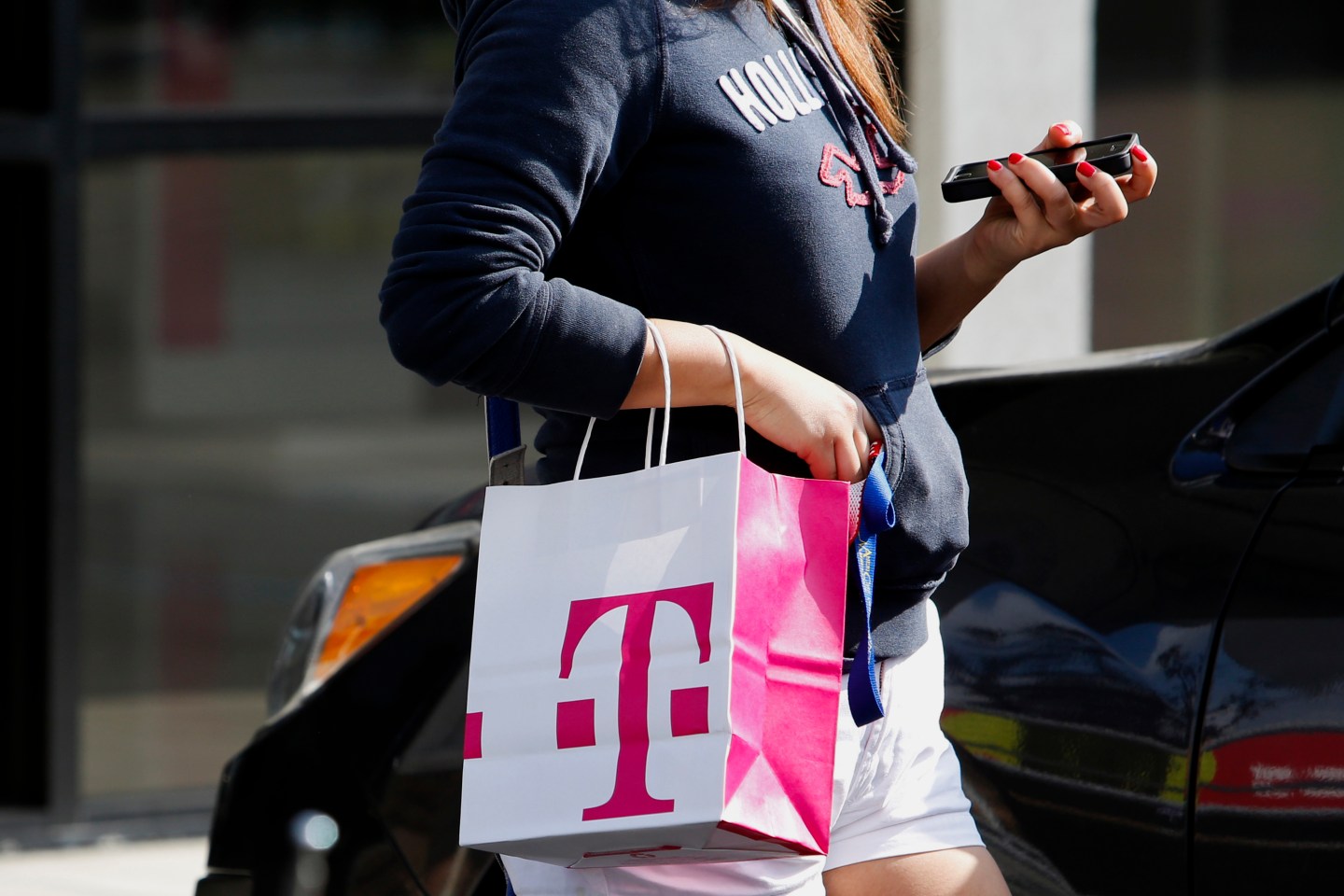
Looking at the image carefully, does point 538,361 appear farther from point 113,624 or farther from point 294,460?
point 294,460

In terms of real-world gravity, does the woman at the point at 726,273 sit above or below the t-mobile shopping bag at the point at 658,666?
above

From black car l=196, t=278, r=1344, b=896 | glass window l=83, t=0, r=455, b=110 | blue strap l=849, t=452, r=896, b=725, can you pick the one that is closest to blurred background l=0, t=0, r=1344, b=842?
glass window l=83, t=0, r=455, b=110

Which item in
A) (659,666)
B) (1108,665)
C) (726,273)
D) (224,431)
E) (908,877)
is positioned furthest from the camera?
(224,431)

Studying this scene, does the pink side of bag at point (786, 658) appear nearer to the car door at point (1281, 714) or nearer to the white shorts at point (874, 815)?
the white shorts at point (874, 815)

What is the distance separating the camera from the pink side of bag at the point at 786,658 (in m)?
1.19

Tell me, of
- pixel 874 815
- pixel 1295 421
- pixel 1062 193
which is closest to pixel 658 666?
pixel 874 815

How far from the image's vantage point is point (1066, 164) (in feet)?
4.78

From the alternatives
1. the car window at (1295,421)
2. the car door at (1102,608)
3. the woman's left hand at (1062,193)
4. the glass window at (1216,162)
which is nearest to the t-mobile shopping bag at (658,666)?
the woman's left hand at (1062,193)

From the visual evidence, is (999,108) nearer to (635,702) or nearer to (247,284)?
(635,702)

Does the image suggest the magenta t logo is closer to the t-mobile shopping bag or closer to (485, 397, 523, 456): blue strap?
the t-mobile shopping bag

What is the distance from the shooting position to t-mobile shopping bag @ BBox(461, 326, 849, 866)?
119 cm

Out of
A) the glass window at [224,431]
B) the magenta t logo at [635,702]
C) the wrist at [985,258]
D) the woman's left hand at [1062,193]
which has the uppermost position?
the woman's left hand at [1062,193]

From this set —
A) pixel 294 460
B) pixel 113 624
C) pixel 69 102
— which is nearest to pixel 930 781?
pixel 69 102

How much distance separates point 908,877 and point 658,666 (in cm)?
37
